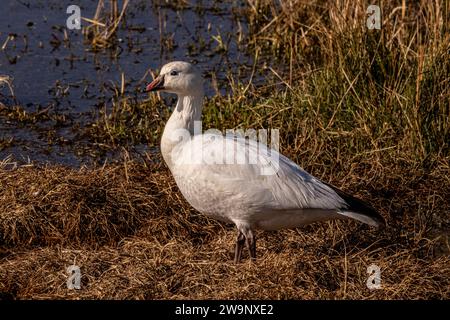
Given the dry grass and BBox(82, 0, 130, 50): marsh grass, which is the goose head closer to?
Result: the dry grass

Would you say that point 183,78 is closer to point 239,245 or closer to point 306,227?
point 239,245

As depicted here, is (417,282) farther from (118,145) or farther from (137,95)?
(137,95)

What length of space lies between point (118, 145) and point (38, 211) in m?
1.40

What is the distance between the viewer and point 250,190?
514cm

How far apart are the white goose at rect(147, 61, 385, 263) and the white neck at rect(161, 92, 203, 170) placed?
0.02 m

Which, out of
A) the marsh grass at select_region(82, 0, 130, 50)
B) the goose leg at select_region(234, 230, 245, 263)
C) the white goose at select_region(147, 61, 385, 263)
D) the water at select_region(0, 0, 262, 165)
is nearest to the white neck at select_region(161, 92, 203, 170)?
the white goose at select_region(147, 61, 385, 263)

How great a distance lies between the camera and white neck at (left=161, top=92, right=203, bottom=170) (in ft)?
17.6

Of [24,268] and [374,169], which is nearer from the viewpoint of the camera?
[24,268]

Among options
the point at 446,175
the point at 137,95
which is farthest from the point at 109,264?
the point at 137,95

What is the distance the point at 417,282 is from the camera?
512 cm

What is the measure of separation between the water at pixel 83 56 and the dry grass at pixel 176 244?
981 millimetres

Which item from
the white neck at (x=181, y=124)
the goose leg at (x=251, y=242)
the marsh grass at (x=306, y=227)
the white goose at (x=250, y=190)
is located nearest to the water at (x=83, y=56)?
the marsh grass at (x=306, y=227)

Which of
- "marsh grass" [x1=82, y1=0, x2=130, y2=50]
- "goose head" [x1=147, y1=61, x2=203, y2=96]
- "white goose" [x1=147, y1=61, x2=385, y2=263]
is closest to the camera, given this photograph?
"white goose" [x1=147, y1=61, x2=385, y2=263]

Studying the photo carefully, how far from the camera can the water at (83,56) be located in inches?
289
